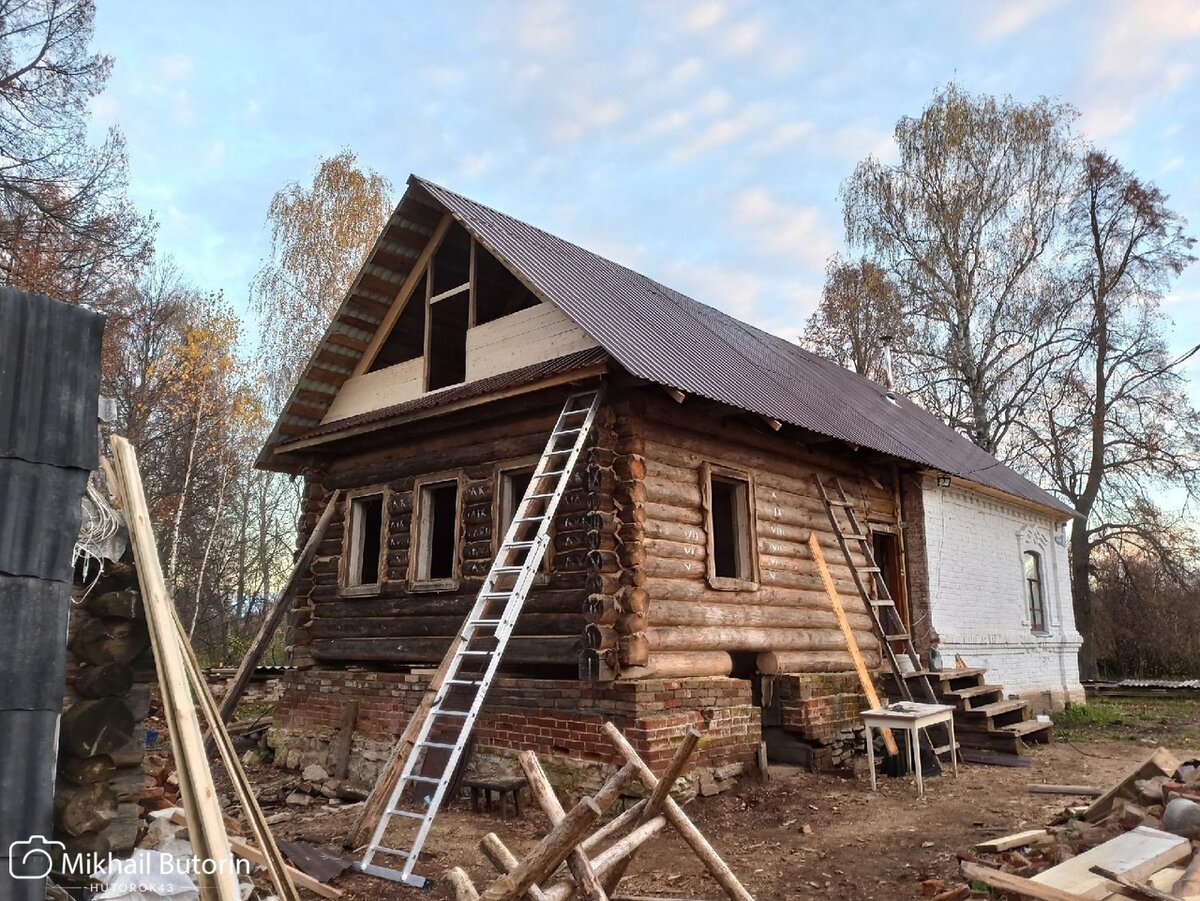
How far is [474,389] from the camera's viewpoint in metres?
9.95

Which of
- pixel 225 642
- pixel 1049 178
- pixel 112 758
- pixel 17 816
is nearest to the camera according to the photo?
pixel 17 816

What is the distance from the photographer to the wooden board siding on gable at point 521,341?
9.61m

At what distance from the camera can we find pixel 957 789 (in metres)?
9.15

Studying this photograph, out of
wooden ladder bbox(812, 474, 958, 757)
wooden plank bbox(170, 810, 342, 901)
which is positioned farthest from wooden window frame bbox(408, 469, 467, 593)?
wooden ladder bbox(812, 474, 958, 757)

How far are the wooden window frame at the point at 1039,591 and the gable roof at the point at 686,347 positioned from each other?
135 cm

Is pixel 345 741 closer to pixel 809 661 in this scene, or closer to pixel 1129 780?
pixel 809 661

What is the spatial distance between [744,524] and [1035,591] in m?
10.1

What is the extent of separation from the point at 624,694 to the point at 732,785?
1756mm

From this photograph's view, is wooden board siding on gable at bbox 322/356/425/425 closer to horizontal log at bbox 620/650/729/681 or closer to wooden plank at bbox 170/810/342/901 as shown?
horizontal log at bbox 620/650/729/681

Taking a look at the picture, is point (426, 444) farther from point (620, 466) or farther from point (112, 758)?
point (112, 758)

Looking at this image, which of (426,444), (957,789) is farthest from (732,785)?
(426,444)

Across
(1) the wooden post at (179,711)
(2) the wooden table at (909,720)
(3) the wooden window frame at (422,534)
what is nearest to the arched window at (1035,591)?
(2) the wooden table at (909,720)

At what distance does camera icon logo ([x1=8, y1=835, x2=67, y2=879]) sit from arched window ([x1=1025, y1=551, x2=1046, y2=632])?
16738 millimetres

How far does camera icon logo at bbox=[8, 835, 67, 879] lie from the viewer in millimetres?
3383
